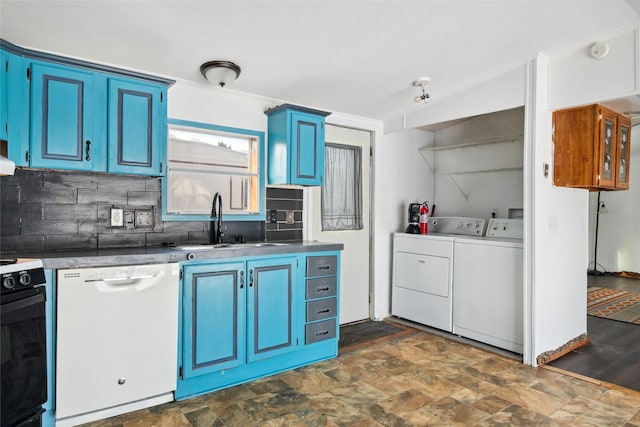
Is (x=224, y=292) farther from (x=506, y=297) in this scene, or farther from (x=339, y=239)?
(x=506, y=297)

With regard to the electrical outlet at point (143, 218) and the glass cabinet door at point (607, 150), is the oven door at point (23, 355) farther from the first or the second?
the glass cabinet door at point (607, 150)

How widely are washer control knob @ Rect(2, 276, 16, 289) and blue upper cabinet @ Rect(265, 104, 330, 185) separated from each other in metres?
1.93

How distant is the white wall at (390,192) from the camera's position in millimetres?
4301

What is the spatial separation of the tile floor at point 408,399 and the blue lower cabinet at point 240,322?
0.38 feet

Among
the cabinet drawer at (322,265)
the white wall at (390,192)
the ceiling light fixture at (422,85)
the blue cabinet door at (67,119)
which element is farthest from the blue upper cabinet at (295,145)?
the blue cabinet door at (67,119)

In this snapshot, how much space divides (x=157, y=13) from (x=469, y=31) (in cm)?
194

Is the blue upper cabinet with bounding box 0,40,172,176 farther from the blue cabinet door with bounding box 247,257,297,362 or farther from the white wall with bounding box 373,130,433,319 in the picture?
the white wall with bounding box 373,130,433,319

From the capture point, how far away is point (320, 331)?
10.3 feet

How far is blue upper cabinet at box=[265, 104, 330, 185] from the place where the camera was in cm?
325

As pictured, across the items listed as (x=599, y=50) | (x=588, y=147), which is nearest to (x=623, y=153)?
(x=588, y=147)

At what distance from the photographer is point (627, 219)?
703cm

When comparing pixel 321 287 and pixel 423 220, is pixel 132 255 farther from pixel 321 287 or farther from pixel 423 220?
pixel 423 220

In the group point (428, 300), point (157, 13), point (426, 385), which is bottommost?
point (426, 385)

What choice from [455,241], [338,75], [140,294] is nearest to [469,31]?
[338,75]
